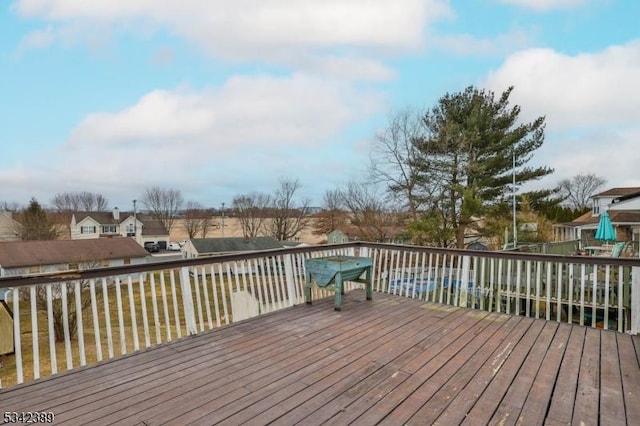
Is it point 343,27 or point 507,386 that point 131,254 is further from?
point 507,386

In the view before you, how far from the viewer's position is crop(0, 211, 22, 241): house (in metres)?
29.3

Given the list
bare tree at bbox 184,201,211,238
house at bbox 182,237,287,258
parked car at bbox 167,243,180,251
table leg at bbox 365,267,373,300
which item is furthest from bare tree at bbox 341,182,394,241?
parked car at bbox 167,243,180,251

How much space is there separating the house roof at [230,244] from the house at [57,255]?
4.59 meters

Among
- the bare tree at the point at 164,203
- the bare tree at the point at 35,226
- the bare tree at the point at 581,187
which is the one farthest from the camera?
the bare tree at the point at 164,203

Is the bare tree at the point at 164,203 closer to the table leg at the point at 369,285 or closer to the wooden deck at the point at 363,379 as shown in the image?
the table leg at the point at 369,285

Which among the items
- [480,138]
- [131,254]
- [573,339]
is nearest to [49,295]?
[573,339]

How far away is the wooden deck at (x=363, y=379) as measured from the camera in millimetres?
1885

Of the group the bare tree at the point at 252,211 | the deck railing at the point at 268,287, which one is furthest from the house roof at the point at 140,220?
the deck railing at the point at 268,287

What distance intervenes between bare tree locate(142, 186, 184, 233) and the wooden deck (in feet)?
134

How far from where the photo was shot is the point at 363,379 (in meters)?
2.31

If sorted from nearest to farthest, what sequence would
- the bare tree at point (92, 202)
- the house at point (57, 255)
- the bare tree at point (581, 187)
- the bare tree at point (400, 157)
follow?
the bare tree at point (400, 157) < the house at point (57, 255) < the bare tree at point (581, 187) < the bare tree at point (92, 202)

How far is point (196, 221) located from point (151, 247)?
221 inches

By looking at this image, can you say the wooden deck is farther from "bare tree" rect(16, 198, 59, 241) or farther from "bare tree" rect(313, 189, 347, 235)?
"bare tree" rect(16, 198, 59, 241)

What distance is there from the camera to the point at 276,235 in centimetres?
3581
